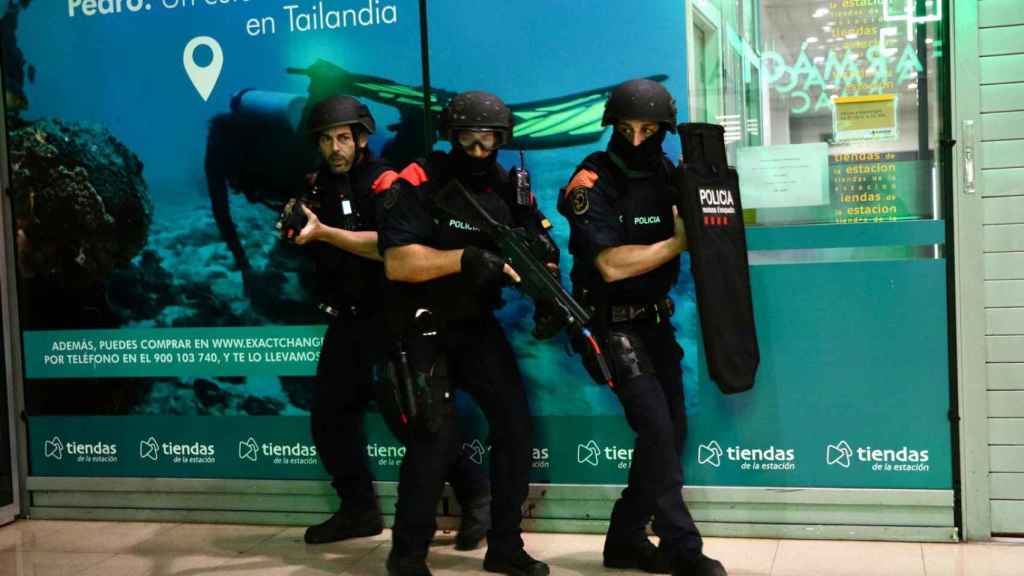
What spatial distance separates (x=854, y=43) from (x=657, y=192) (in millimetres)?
986

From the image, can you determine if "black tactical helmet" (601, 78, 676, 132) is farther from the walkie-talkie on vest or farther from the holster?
the holster

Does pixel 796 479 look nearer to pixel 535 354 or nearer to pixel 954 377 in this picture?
pixel 954 377

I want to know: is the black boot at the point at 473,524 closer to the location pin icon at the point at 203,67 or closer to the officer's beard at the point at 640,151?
the officer's beard at the point at 640,151

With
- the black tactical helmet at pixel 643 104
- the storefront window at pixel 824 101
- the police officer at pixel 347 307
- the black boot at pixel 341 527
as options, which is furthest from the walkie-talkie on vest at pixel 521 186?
the black boot at pixel 341 527

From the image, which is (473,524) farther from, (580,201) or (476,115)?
(476,115)

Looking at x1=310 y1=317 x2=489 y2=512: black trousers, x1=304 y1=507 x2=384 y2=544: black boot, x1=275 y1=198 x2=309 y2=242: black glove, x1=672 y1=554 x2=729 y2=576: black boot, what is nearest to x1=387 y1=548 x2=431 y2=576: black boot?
x1=310 y1=317 x2=489 y2=512: black trousers

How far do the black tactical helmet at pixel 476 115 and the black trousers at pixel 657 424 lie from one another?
0.80m

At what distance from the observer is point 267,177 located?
4598 millimetres

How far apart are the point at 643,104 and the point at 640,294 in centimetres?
64

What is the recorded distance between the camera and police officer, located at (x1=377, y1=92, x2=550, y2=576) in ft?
12.4

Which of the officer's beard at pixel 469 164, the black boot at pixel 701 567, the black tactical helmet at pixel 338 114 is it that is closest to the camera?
the black boot at pixel 701 567

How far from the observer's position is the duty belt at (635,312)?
3783 millimetres

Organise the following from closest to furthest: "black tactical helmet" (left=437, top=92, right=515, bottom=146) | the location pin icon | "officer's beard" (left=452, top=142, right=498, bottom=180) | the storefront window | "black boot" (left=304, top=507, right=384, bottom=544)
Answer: "black tactical helmet" (left=437, top=92, right=515, bottom=146) < "officer's beard" (left=452, top=142, right=498, bottom=180) < the storefront window < "black boot" (left=304, top=507, right=384, bottom=544) < the location pin icon

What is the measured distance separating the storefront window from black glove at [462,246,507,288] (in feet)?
3.51
